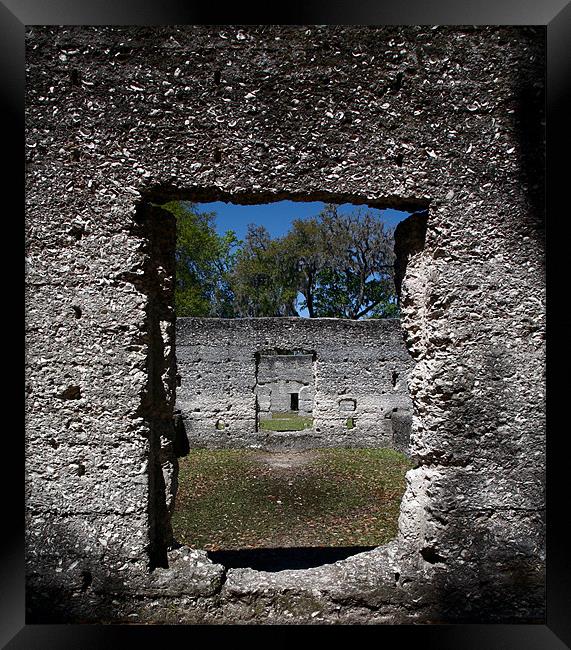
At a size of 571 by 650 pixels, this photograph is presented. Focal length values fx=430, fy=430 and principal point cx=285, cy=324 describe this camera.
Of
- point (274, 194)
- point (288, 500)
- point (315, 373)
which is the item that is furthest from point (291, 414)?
point (274, 194)

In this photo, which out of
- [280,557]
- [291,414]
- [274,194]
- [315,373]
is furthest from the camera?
[291,414]

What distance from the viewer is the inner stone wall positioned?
12195 millimetres

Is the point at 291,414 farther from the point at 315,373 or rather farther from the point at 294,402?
the point at 315,373

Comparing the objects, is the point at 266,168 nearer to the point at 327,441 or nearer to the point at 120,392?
the point at 120,392

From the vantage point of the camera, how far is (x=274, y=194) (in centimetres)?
251

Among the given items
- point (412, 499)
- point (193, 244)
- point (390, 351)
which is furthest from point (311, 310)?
point (412, 499)

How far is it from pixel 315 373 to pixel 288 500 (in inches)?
225

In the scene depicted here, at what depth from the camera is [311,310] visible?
27.5m

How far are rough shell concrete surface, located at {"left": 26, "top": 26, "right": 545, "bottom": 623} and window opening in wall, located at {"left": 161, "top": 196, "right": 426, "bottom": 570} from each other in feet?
4.94

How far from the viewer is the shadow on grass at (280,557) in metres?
4.09

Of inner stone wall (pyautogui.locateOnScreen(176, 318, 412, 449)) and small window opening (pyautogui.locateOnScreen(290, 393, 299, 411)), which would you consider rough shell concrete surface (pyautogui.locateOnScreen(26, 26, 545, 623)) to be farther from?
small window opening (pyautogui.locateOnScreen(290, 393, 299, 411))

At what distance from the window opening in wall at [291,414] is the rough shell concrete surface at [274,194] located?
151 cm

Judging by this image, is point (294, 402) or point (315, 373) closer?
point (315, 373)

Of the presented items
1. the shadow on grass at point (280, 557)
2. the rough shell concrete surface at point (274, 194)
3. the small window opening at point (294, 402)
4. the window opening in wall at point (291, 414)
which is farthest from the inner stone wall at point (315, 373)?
the rough shell concrete surface at point (274, 194)
